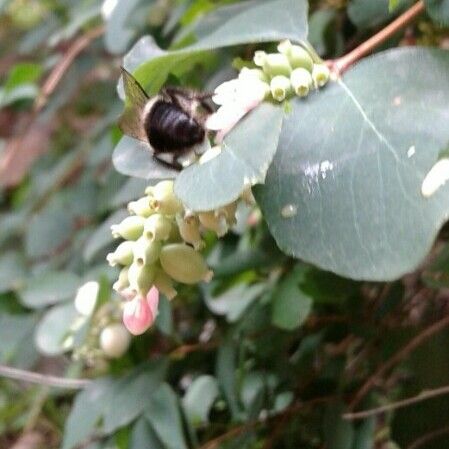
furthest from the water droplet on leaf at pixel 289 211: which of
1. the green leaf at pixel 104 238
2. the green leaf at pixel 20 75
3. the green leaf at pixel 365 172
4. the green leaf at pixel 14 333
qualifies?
the green leaf at pixel 20 75

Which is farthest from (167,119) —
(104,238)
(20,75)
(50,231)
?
(50,231)

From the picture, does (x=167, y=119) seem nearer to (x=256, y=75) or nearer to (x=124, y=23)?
(x=256, y=75)

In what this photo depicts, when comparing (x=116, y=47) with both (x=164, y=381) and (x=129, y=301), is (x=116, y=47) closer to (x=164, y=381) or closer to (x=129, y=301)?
(x=164, y=381)

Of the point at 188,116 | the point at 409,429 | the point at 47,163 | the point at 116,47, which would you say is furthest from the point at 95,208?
the point at 188,116

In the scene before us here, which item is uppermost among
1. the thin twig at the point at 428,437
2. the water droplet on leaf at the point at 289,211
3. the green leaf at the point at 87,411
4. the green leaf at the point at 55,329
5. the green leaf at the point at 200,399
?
the water droplet on leaf at the point at 289,211

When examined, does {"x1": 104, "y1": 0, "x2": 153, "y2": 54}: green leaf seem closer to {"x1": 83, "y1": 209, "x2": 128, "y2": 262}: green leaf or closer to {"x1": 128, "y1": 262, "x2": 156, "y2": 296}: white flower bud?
{"x1": 83, "y1": 209, "x2": 128, "y2": 262}: green leaf

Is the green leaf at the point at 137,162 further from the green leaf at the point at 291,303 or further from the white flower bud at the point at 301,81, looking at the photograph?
the green leaf at the point at 291,303
